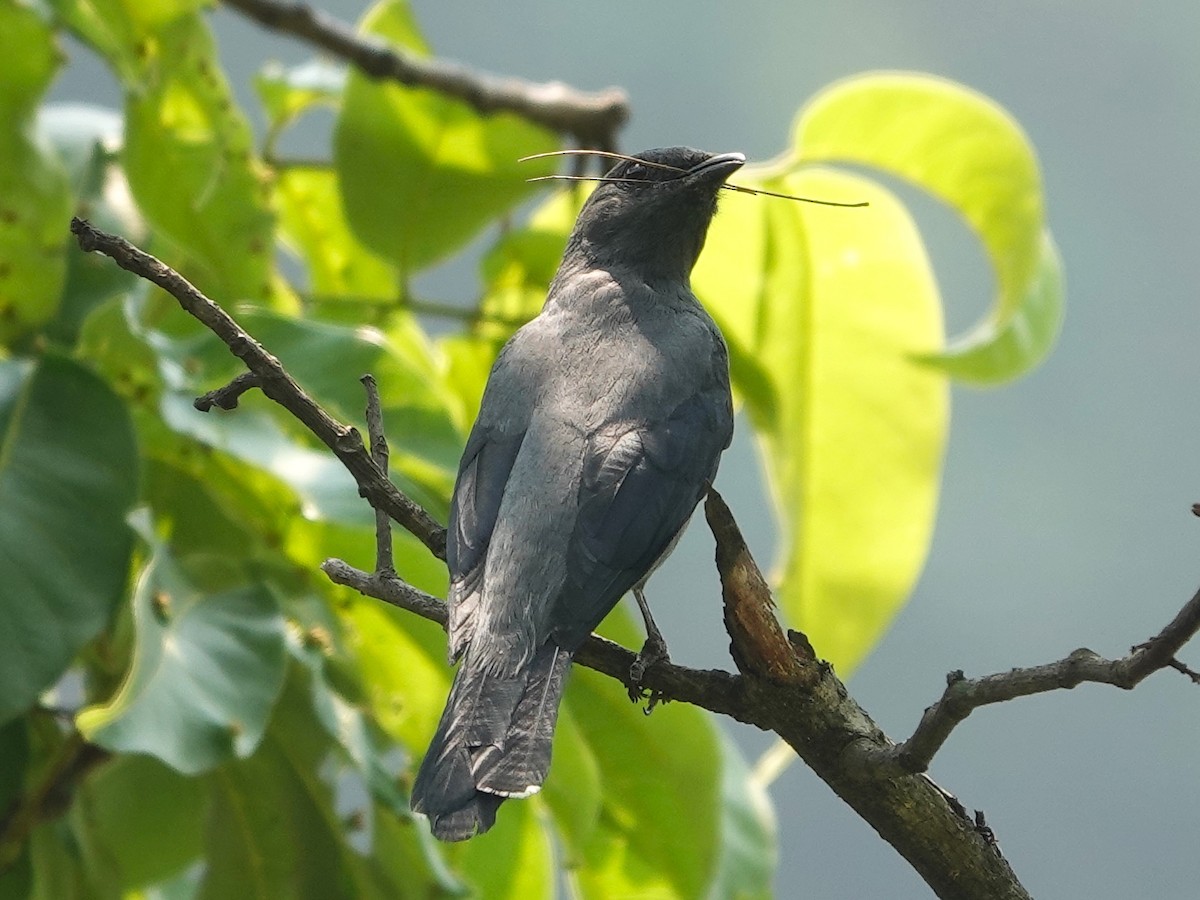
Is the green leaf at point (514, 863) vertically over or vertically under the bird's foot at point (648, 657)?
under

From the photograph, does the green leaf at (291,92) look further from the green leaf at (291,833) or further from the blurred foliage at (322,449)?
the green leaf at (291,833)

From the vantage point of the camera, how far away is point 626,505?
215cm

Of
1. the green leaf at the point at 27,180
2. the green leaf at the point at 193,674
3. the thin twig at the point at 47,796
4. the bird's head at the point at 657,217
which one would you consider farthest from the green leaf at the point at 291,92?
the thin twig at the point at 47,796

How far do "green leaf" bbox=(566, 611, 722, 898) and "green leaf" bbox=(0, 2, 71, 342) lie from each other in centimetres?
132

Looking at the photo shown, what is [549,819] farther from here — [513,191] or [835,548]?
[513,191]

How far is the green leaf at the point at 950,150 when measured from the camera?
322 centimetres

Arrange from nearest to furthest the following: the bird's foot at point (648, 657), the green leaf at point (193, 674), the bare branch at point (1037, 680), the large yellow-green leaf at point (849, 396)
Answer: the bare branch at point (1037, 680)
the bird's foot at point (648, 657)
the green leaf at point (193, 674)
the large yellow-green leaf at point (849, 396)

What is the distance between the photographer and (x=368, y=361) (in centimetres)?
279

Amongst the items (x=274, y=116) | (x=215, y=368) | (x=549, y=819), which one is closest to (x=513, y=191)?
(x=274, y=116)

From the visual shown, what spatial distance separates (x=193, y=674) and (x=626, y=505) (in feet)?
2.50

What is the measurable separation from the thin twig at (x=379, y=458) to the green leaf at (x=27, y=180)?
1260mm

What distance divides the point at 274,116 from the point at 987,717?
687 centimetres

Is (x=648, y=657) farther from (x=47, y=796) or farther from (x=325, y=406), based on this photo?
(x=47, y=796)

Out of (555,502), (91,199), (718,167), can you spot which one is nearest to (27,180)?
(91,199)
